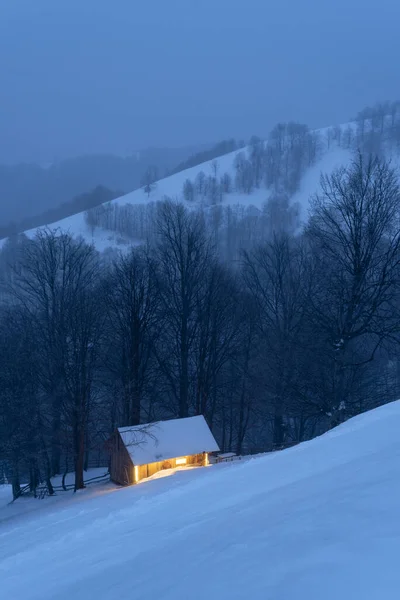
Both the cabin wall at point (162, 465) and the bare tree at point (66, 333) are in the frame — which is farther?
the bare tree at point (66, 333)

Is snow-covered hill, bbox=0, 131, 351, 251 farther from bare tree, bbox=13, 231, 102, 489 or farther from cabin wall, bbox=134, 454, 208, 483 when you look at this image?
cabin wall, bbox=134, 454, 208, 483

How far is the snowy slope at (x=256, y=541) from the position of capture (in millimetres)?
2697

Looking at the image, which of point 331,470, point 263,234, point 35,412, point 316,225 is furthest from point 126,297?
point 263,234

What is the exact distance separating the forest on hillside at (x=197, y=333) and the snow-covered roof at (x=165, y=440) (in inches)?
112

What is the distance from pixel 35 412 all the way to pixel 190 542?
51.7 feet

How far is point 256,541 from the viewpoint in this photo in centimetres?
357

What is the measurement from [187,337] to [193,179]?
82819 mm

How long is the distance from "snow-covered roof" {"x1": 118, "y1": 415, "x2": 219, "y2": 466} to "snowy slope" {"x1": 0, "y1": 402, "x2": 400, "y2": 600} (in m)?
7.89

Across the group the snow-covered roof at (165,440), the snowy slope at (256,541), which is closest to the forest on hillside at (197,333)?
the snow-covered roof at (165,440)

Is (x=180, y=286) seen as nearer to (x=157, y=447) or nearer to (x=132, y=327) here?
(x=132, y=327)

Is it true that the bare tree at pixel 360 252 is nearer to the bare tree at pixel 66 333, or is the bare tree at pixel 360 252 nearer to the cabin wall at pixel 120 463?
the cabin wall at pixel 120 463

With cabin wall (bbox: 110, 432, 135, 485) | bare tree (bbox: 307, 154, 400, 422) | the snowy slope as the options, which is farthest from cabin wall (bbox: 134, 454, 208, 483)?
the snowy slope

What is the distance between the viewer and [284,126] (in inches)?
4542

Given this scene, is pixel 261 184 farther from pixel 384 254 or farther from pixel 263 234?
pixel 384 254
